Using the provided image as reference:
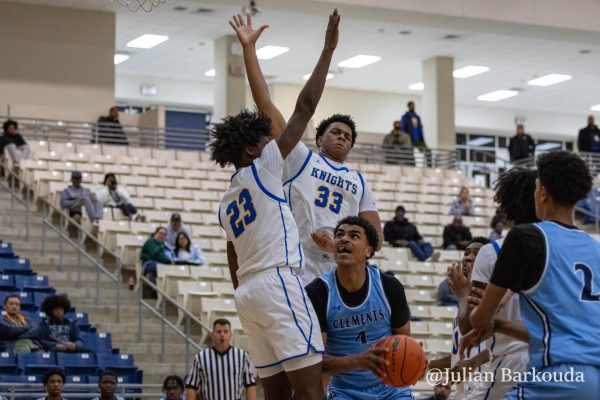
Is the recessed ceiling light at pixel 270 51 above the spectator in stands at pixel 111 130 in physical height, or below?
above

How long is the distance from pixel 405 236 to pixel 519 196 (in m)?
14.2

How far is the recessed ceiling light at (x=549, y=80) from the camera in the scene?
3234cm

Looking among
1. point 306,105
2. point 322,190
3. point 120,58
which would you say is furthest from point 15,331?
point 120,58

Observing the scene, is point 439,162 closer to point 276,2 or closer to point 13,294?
point 276,2

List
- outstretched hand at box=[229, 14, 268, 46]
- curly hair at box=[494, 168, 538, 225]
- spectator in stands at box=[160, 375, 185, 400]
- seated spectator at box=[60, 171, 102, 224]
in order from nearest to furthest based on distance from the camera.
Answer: curly hair at box=[494, 168, 538, 225]
outstretched hand at box=[229, 14, 268, 46]
spectator in stands at box=[160, 375, 185, 400]
seated spectator at box=[60, 171, 102, 224]

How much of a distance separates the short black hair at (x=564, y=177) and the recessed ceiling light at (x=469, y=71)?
26.7m

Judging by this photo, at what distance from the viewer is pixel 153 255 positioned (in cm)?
1611

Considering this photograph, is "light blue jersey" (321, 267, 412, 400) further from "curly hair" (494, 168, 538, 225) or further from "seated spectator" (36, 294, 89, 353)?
"seated spectator" (36, 294, 89, 353)

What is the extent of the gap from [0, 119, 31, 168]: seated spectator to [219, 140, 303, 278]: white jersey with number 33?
1426 cm

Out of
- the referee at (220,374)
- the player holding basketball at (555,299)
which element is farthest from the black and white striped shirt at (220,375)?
the player holding basketball at (555,299)

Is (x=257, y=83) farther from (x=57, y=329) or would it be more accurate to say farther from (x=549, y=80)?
(x=549, y=80)

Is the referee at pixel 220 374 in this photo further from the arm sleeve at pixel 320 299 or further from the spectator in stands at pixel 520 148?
the spectator in stands at pixel 520 148

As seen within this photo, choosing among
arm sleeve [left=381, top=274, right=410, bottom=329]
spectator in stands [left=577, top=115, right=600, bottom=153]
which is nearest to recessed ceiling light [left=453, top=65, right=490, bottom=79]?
spectator in stands [left=577, top=115, right=600, bottom=153]

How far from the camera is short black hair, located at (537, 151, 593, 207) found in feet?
15.6
